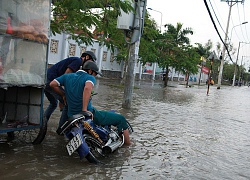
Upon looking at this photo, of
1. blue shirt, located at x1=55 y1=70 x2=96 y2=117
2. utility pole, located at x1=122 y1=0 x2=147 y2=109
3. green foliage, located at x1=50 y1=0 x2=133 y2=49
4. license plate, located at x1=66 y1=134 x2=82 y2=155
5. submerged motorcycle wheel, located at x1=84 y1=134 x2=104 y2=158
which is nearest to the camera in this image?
license plate, located at x1=66 y1=134 x2=82 y2=155

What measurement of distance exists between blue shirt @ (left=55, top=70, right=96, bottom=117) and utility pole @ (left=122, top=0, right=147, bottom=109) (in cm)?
546

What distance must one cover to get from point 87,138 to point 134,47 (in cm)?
623

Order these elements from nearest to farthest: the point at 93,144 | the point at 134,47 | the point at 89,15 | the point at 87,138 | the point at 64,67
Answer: the point at 87,138, the point at 93,144, the point at 64,67, the point at 89,15, the point at 134,47

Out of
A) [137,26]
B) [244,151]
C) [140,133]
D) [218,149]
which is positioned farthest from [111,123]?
[137,26]

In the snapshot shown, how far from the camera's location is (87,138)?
454 cm

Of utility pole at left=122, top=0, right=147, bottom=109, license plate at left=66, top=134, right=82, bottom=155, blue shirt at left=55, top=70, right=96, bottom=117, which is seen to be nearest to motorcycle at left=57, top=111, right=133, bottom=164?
license plate at left=66, top=134, right=82, bottom=155

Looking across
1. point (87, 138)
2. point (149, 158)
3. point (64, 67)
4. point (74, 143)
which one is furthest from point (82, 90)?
point (149, 158)

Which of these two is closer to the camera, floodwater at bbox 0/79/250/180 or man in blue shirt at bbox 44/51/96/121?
floodwater at bbox 0/79/250/180

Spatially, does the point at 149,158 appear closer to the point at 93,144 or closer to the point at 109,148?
the point at 109,148

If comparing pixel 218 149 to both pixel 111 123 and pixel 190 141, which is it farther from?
pixel 111 123

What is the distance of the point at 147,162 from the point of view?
504 centimetres

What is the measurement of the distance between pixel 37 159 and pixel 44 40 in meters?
1.78

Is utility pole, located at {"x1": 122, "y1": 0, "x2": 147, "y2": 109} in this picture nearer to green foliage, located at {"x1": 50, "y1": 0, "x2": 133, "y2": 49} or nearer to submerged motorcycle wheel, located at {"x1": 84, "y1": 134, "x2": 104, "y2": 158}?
green foliage, located at {"x1": 50, "y1": 0, "x2": 133, "y2": 49}

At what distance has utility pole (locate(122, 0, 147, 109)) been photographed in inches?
388
